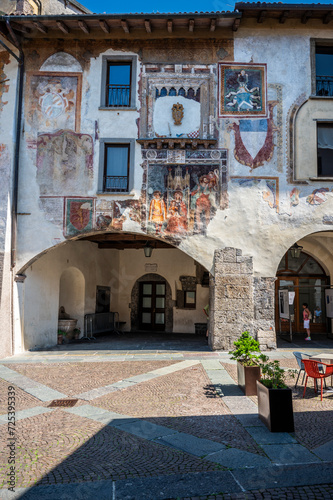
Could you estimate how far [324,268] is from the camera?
15.2 m

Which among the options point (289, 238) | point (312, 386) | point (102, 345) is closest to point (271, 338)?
point (289, 238)

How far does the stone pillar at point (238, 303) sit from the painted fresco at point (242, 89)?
4.00 metres

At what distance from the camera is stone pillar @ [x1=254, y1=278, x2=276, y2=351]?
11009 millimetres

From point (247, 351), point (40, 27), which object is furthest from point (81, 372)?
point (40, 27)

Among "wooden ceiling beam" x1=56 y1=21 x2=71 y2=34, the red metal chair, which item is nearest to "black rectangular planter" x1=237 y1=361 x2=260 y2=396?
the red metal chair

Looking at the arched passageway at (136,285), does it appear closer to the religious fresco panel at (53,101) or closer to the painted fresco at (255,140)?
the religious fresco panel at (53,101)

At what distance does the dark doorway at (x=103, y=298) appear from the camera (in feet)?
53.0

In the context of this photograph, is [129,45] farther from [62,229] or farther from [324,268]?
[324,268]

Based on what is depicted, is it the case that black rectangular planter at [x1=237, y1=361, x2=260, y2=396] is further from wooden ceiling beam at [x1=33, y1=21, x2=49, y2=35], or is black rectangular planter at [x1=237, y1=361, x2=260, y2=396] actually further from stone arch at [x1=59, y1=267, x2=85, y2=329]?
wooden ceiling beam at [x1=33, y1=21, x2=49, y2=35]

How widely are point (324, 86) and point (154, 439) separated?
36.4 ft

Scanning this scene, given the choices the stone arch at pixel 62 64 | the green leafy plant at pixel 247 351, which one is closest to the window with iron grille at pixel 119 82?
the stone arch at pixel 62 64

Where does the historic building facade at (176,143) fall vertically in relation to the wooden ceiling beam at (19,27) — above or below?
below

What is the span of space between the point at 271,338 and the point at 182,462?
7442 mm

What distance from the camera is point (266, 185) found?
11.4 m
